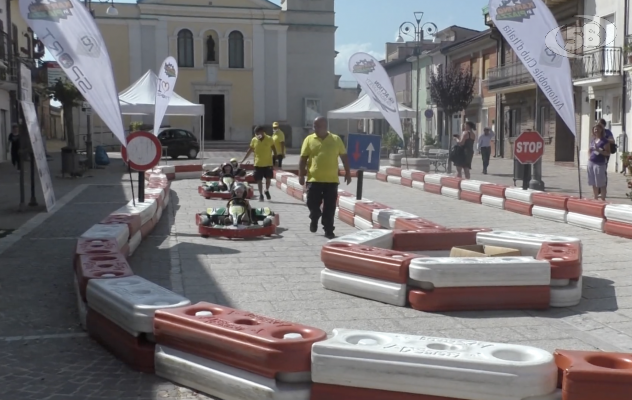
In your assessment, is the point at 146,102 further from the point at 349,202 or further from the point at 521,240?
the point at 521,240

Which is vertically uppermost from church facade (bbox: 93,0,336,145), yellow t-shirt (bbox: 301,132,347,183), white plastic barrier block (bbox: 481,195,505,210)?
church facade (bbox: 93,0,336,145)

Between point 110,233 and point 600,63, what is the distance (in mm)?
23048

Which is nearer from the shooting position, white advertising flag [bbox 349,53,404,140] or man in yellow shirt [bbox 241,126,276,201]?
man in yellow shirt [bbox 241,126,276,201]

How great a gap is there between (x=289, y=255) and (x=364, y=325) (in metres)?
3.22

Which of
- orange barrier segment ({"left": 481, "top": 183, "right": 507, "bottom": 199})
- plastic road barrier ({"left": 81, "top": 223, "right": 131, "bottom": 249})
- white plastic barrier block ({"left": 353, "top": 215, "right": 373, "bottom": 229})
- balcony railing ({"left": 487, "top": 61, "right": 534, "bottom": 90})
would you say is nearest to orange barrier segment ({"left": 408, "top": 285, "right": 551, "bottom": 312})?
plastic road barrier ({"left": 81, "top": 223, "right": 131, "bottom": 249})

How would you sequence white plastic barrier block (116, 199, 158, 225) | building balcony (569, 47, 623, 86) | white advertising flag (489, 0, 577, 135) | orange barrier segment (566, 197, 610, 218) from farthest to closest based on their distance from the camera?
building balcony (569, 47, 623, 86), white advertising flag (489, 0, 577, 135), orange barrier segment (566, 197, 610, 218), white plastic barrier block (116, 199, 158, 225)

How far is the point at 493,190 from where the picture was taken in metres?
13.8

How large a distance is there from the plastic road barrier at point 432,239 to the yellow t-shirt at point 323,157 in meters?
2.15

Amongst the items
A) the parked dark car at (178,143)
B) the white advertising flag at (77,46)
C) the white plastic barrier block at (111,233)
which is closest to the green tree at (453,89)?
the parked dark car at (178,143)

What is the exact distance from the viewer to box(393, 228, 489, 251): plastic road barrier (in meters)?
7.70

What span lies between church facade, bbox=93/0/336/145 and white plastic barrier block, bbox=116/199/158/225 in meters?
33.8

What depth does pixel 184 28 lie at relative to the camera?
45.3 meters

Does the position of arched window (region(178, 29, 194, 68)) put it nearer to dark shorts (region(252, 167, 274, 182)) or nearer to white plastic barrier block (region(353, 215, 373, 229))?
dark shorts (region(252, 167, 274, 182))

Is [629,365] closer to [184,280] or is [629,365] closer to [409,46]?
[184,280]
